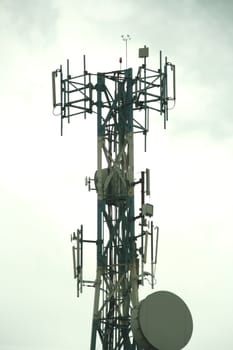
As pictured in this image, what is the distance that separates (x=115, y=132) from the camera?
47219mm

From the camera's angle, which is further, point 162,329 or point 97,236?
point 97,236

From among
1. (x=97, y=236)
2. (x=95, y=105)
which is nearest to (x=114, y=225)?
(x=97, y=236)

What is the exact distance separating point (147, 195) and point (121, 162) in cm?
170

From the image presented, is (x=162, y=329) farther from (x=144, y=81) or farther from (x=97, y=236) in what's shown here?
(x=144, y=81)

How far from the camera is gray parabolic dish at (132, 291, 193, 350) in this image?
136 ft

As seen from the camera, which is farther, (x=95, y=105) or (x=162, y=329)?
(x=95, y=105)

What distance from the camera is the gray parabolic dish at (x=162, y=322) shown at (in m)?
41.5

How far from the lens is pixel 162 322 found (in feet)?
137

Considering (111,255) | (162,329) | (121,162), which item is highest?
(121,162)

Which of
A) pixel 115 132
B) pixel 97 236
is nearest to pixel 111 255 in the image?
pixel 97 236

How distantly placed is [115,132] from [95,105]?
4.30 feet

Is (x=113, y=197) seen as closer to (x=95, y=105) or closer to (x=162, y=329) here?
(x=95, y=105)

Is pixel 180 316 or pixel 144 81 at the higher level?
pixel 144 81

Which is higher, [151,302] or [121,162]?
[121,162]
